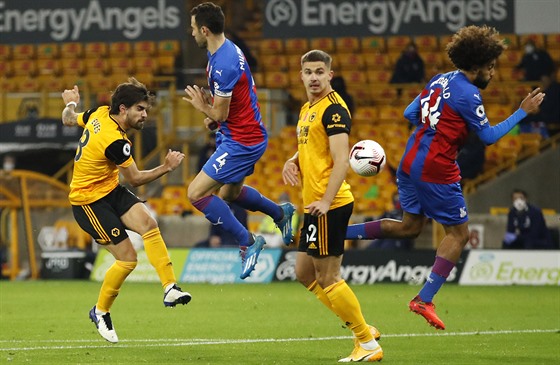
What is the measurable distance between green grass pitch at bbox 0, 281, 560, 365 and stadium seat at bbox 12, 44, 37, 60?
11.7 meters

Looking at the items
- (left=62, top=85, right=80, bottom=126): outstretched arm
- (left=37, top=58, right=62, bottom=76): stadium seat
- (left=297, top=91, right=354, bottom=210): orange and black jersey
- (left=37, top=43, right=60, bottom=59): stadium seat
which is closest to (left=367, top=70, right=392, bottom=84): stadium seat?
(left=37, top=58, right=62, bottom=76): stadium seat

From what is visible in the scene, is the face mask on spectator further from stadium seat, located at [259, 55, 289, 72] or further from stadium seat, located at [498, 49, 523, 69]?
stadium seat, located at [259, 55, 289, 72]

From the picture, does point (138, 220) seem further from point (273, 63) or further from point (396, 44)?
point (396, 44)

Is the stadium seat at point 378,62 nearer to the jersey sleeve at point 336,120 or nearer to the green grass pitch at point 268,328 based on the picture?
the green grass pitch at point 268,328

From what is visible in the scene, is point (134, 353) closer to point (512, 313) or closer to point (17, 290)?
point (512, 313)

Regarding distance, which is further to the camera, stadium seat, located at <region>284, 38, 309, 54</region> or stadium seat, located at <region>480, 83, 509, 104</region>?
stadium seat, located at <region>284, 38, 309, 54</region>

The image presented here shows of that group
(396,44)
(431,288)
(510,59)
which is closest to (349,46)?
(396,44)

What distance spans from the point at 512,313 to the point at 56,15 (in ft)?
35.0

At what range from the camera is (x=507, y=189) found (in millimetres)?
22984

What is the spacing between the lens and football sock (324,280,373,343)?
30.0 feet

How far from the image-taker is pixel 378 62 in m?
27.0

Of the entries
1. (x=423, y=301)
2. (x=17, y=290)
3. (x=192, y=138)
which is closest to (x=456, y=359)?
(x=423, y=301)

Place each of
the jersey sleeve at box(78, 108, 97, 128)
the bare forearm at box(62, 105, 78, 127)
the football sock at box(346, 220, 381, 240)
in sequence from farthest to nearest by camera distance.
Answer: the bare forearm at box(62, 105, 78, 127) → the jersey sleeve at box(78, 108, 97, 128) → the football sock at box(346, 220, 381, 240)

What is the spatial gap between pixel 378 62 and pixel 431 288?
56.8ft
